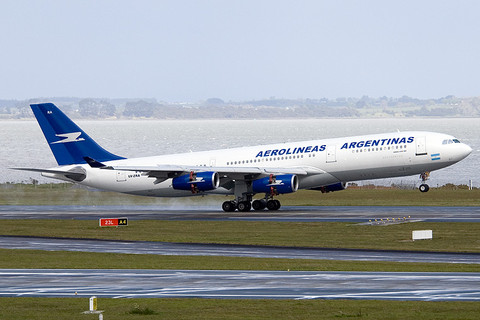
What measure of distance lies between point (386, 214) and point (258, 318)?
128 feet

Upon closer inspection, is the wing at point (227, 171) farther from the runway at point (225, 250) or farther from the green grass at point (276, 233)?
the runway at point (225, 250)

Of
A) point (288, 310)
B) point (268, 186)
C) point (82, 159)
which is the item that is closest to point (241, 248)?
point (288, 310)

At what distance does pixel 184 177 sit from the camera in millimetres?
66938

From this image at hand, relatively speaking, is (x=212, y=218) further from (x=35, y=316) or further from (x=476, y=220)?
(x=35, y=316)

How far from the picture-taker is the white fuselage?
64.3 metres

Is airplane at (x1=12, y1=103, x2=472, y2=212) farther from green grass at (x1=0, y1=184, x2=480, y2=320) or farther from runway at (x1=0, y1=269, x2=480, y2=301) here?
runway at (x1=0, y1=269, x2=480, y2=301)

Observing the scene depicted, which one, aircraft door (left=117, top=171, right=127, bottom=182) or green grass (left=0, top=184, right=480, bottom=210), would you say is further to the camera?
green grass (left=0, top=184, right=480, bottom=210)

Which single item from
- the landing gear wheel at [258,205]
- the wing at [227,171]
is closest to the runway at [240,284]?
the wing at [227,171]

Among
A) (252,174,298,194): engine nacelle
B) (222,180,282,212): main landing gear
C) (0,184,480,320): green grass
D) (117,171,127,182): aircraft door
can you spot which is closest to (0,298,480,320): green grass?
(0,184,480,320): green grass

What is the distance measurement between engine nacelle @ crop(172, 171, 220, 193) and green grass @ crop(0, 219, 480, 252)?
641cm

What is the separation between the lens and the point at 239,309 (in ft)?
83.1

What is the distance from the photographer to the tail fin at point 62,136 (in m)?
71.1

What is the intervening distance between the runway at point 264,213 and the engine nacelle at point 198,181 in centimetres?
212

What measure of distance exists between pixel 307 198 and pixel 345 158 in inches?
746
